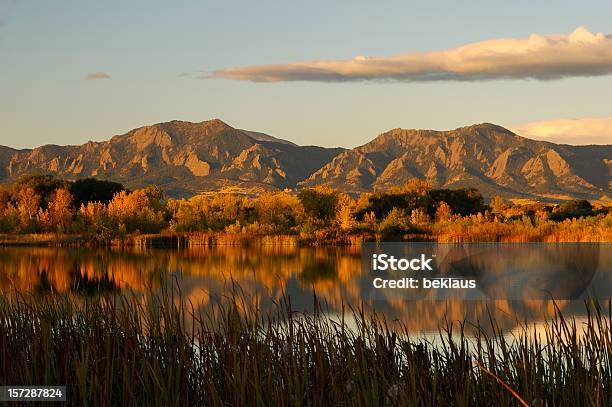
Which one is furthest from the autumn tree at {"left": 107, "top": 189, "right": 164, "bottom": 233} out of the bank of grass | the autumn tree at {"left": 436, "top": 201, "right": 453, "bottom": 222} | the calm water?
the bank of grass

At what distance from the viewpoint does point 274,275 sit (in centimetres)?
2938

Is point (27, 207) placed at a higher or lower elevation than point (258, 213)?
higher

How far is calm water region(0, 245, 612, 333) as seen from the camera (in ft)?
68.6

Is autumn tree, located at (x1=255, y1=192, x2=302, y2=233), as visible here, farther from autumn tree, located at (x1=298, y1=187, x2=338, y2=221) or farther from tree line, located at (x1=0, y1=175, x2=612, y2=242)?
autumn tree, located at (x1=298, y1=187, x2=338, y2=221)

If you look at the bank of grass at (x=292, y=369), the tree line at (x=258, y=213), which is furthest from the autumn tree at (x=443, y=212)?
the bank of grass at (x=292, y=369)

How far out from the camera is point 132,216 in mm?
52844

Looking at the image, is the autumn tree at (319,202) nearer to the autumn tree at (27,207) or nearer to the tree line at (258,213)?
the tree line at (258,213)

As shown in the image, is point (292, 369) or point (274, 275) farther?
point (274, 275)

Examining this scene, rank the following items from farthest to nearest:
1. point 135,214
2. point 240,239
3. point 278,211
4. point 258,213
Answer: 1. point 278,211
2. point 258,213
3. point 135,214
4. point 240,239

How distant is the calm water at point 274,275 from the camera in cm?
2092

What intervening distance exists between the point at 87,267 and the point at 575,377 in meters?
30.1

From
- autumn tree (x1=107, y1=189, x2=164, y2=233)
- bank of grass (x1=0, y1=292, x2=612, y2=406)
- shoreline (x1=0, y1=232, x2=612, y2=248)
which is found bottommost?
shoreline (x1=0, y1=232, x2=612, y2=248)

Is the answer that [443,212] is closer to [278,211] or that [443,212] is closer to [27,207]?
[278,211]

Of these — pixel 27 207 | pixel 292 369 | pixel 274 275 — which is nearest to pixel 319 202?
pixel 27 207
